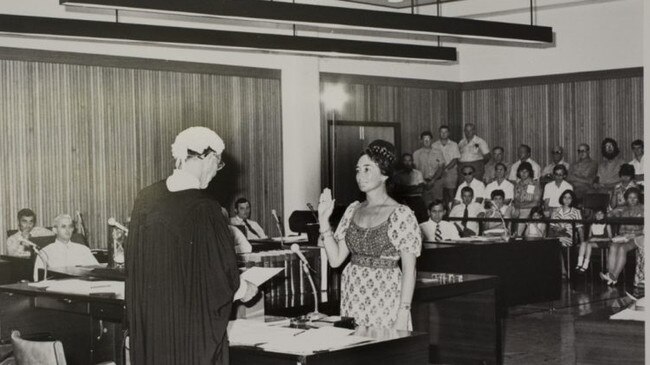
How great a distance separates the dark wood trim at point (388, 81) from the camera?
1540 centimetres

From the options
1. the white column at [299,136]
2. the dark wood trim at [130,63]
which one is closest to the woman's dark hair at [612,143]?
the white column at [299,136]

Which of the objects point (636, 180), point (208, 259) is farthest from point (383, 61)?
point (208, 259)

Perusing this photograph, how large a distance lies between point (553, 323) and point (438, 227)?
236cm

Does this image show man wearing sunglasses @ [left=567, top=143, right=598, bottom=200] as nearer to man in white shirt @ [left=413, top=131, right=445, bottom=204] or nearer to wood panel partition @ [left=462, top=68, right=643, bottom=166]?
wood panel partition @ [left=462, top=68, right=643, bottom=166]

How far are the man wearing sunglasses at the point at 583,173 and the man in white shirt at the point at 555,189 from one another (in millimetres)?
308

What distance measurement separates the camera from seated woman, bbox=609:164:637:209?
13477 millimetres

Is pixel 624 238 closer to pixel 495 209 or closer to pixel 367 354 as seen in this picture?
pixel 495 209

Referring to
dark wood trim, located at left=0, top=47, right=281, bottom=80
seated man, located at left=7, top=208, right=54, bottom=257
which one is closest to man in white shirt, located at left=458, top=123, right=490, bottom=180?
dark wood trim, located at left=0, top=47, right=281, bottom=80

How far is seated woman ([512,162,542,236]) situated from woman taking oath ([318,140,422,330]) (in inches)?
390

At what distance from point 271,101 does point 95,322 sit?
850 cm

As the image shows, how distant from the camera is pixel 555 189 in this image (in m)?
14.9

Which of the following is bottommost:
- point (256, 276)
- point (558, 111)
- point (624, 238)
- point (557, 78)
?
point (624, 238)

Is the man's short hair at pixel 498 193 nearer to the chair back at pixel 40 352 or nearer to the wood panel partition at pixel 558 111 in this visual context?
the wood panel partition at pixel 558 111

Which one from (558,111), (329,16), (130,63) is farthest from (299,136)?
(329,16)
